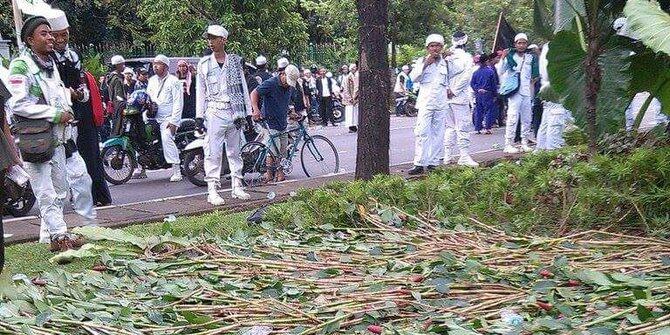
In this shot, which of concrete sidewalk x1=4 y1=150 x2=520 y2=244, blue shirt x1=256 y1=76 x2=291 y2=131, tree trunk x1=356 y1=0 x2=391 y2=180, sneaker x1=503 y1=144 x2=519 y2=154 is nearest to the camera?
tree trunk x1=356 y1=0 x2=391 y2=180

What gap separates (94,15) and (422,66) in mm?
16934

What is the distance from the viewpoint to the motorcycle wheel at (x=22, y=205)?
8.70m

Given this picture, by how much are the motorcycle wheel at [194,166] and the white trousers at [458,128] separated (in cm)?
334

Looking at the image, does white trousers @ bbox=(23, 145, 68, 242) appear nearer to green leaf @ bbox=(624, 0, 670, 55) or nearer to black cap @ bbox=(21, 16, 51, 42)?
black cap @ bbox=(21, 16, 51, 42)

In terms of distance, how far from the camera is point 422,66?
34.3ft

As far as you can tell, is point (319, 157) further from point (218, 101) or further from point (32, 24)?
point (32, 24)

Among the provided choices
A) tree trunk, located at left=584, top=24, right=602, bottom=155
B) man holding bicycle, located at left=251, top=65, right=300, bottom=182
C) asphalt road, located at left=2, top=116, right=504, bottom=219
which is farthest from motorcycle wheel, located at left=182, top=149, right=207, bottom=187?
tree trunk, located at left=584, top=24, right=602, bottom=155

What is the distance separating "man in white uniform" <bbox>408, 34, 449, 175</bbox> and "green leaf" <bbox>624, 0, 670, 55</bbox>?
21.3 ft

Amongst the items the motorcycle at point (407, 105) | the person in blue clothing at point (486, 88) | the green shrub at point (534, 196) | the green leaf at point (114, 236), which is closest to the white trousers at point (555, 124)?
the green shrub at point (534, 196)

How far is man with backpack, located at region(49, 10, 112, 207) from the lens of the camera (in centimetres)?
676

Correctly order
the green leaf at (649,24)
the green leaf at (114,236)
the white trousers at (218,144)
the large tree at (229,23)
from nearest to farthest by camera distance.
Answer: the green leaf at (649,24)
the green leaf at (114,236)
the white trousers at (218,144)
the large tree at (229,23)

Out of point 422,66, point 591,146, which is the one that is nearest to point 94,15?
Answer: point 422,66

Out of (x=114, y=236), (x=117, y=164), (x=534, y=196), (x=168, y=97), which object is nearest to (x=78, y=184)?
(x=114, y=236)

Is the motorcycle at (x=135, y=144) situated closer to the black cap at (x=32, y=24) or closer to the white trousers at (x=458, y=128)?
the white trousers at (x=458, y=128)
